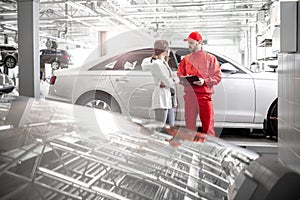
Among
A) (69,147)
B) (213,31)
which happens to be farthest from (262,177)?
(213,31)

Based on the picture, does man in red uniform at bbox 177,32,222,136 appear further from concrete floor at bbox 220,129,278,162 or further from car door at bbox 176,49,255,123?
car door at bbox 176,49,255,123

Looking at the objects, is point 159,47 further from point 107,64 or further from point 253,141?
point 253,141

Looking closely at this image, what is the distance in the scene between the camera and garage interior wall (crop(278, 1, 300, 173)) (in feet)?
8.98

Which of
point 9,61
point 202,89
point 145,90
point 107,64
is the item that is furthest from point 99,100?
point 9,61

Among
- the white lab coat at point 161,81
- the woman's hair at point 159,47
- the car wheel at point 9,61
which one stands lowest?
Result: the white lab coat at point 161,81

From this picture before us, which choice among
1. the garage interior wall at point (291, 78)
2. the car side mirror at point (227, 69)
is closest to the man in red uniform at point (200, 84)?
the car side mirror at point (227, 69)

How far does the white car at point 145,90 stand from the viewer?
177 inches

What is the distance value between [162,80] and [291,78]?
1.32 metres

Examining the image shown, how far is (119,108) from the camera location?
469cm

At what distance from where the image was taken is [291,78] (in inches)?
114

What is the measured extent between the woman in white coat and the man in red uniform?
25 centimetres

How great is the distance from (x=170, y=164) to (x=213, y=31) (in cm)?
1315

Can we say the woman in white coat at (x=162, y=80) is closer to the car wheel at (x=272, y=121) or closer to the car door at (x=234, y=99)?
the car door at (x=234, y=99)

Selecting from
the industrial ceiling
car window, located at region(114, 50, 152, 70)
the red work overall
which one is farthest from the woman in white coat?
the industrial ceiling
